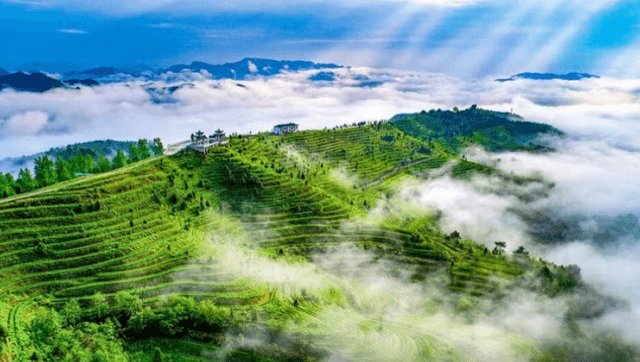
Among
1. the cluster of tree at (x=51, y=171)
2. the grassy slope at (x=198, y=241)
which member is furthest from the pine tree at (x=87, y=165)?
the grassy slope at (x=198, y=241)

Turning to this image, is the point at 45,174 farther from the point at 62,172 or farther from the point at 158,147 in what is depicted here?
the point at 158,147

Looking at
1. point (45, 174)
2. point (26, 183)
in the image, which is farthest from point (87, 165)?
point (26, 183)

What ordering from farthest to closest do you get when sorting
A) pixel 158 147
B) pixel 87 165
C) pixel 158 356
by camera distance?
pixel 158 147
pixel 87 165
pixel 158 356

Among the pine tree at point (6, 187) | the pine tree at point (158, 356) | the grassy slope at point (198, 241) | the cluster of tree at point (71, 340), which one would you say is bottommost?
the pine tree at point (158, 356)

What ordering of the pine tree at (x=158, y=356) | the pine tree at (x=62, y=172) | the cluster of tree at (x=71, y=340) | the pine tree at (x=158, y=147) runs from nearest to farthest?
the cluster of tree at (x=71, y=340), the pine tree at (x=158, y=356), the pine tree at (x=62, y=172), the pine tree at (x=158, y=147)

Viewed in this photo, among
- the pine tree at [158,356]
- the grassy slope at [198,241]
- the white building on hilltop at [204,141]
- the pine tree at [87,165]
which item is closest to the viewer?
the pine tree at [158,356]

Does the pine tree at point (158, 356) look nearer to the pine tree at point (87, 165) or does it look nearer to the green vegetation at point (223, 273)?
the green vegetation at point (223, 273)
